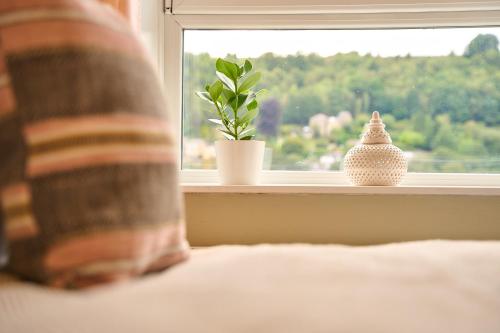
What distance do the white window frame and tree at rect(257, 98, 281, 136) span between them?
0.17 meters

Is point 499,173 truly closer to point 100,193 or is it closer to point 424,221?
point 424,221

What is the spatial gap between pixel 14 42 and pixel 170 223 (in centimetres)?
26

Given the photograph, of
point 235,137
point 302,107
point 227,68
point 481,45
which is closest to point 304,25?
point 302,107

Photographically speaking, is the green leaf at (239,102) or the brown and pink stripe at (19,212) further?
the green leaf at (239,102)

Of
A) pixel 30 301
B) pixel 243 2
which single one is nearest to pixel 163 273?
pixel 30 301

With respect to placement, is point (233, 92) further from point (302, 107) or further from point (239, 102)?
point (302, 107)

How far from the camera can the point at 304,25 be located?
7.19ft

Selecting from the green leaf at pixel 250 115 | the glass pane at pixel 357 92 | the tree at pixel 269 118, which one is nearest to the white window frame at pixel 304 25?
the glass pane at pixel 357 92

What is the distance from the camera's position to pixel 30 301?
532 millimetres

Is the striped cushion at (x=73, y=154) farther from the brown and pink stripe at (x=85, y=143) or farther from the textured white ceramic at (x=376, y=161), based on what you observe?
the textured white ceramic at (x=376, y=161)

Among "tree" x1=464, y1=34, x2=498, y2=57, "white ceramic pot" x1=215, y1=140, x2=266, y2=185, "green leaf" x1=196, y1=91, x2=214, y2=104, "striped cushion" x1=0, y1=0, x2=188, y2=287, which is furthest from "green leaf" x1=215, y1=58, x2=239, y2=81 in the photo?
"striped cushion" x1=0, y1=0, x2=188, y2=287

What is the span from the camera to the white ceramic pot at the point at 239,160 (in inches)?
74.3

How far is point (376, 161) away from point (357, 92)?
1.43 feet

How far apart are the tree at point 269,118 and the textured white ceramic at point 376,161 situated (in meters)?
0.39
